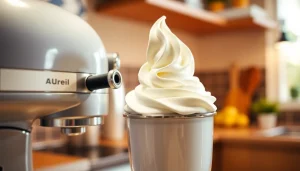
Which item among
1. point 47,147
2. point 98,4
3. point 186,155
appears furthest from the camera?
point 98,4

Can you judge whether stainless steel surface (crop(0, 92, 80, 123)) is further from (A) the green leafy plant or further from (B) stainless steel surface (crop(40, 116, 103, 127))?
(A) the green leafy plant

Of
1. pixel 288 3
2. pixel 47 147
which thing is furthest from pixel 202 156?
pixel 288 3

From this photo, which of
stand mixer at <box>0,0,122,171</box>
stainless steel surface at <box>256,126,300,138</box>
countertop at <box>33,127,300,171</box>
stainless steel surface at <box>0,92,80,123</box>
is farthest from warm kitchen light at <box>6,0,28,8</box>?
stainless steel surface at <box>256,126,300,138</box>

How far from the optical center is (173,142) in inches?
18.8

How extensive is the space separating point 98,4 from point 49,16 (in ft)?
4.75

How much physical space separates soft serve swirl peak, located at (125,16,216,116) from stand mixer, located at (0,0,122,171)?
0.17 ft

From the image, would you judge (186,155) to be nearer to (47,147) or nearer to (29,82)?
(29,82)

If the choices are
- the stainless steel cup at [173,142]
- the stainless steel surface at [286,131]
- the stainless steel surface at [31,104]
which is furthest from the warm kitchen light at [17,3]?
the stainless steel surface at [286,131]

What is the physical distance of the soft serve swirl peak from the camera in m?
0.51

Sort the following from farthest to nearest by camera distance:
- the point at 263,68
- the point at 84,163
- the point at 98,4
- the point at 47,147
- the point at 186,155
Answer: the point at 263,68, the point at 98,4, the point at 47,147, the point at 84,163, the point at 186,155

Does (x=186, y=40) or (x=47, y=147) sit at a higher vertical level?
(x=186, y=40)

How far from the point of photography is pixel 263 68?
8.30 feet

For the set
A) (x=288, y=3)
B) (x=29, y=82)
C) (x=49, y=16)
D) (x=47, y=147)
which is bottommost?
(x=47, y=147)

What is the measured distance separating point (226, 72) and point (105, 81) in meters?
2.19
